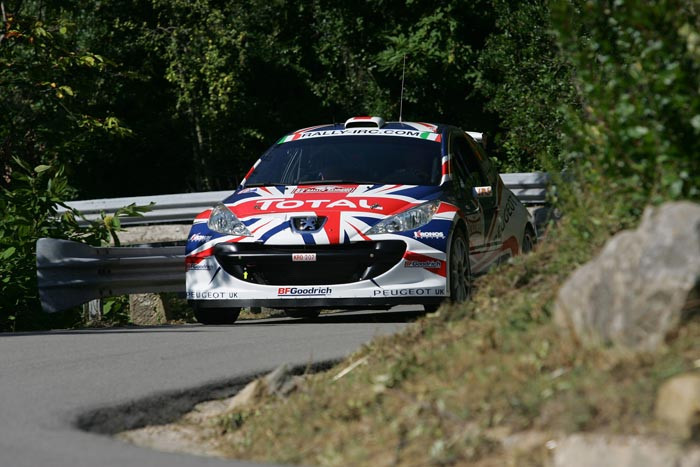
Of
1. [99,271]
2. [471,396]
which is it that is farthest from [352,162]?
[471,396]

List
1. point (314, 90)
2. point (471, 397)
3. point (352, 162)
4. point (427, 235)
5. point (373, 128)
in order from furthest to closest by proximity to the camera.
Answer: point (314, 90)
point (373, 128)
point (352, 162)
point (427, 235)
point (471, 397)

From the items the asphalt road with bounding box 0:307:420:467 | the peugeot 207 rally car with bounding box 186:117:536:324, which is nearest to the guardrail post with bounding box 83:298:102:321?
the asphalt road with bounding box 0:307:420:467

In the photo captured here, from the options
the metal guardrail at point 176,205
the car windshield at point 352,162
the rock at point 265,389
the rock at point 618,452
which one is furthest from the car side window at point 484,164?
the rock at point 618,452

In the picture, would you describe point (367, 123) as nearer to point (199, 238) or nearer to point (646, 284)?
point (199, 238)

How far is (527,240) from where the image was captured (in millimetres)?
13070

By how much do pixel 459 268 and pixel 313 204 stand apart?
1.24 metres

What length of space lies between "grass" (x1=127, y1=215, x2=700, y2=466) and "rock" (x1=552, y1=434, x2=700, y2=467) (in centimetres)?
7

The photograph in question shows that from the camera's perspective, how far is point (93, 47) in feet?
103

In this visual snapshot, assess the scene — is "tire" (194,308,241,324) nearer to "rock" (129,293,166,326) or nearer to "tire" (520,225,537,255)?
"rock" (129,293,166,326)

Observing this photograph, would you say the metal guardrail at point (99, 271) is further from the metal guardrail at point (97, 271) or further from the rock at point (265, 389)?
the rock at point (265, 389)

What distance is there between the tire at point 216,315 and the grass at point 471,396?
4.47 metres

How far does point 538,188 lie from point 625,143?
943cm

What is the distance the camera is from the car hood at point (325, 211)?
1038 centimetres

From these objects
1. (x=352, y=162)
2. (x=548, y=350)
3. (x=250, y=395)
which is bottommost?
(x=250, y=395)
